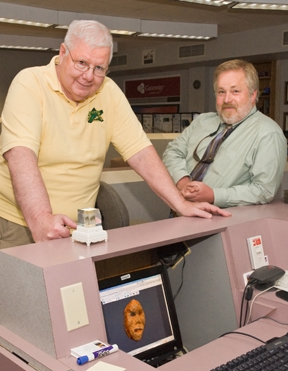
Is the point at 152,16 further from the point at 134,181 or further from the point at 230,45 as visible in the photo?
the point at 134,181

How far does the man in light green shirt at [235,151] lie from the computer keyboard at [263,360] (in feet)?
3.05

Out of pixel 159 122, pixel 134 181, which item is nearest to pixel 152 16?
pixel 159 122

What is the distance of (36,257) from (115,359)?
1.02ft

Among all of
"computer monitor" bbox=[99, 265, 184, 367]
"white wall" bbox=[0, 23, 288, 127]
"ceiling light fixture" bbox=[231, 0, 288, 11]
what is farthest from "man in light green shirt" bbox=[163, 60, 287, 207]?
"white wall" bbox=[0, 23, 288, 127]

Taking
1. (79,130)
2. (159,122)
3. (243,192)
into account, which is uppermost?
(79,130)

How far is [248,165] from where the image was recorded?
2.29 m

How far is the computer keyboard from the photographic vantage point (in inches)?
47.8

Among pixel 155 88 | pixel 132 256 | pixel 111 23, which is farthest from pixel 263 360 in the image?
pixel 155 88

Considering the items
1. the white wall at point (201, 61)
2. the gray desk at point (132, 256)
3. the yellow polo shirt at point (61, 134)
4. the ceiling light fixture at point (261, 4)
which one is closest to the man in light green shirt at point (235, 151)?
the gray desk at point (132, 256)

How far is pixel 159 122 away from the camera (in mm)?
10219

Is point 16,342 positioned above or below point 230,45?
below

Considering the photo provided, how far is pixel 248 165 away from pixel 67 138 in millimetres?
871

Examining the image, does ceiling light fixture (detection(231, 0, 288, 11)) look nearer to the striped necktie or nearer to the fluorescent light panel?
the fluorescent light panel

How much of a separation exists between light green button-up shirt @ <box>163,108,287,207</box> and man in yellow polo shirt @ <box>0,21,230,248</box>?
375 mm
